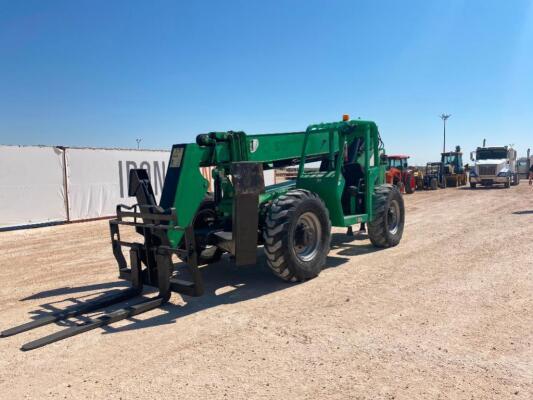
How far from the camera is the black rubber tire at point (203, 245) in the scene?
6.40 m

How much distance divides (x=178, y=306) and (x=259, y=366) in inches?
79.4

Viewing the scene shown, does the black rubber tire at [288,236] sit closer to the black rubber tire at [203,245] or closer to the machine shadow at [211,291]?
the machine shadow at [211,291]

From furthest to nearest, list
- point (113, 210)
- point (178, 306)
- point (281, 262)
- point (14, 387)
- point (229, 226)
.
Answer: point (113, 210)
point (229, 226)
point (281, 262)
point (178, 306)
point (14, 387)

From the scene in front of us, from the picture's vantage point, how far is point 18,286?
6.91m

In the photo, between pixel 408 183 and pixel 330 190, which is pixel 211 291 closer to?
pixel 330 190

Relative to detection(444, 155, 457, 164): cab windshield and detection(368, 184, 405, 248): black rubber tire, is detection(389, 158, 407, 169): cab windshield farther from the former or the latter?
detection(368, 184, 405, 248): black rubber tire

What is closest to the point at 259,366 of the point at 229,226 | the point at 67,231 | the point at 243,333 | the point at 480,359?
the point at 243,333

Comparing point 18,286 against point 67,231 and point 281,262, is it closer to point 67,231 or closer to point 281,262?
point 281,262

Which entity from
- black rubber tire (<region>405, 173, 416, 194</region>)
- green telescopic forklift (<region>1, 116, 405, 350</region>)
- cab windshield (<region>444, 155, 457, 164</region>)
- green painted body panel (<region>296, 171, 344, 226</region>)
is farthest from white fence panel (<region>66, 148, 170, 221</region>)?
cab windshield (<region>444, 155, 457, 164</region>)

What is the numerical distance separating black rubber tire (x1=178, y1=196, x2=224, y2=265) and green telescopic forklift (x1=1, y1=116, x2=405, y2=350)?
0.02 meters

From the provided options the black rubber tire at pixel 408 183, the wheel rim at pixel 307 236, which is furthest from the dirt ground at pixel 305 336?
the black rubber tire at pixel 408 183

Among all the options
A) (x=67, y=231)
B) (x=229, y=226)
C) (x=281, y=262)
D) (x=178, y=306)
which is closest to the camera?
(x=178, y=306)

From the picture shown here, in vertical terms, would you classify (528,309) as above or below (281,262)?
below

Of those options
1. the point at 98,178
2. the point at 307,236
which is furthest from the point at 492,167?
the point at 307,236
